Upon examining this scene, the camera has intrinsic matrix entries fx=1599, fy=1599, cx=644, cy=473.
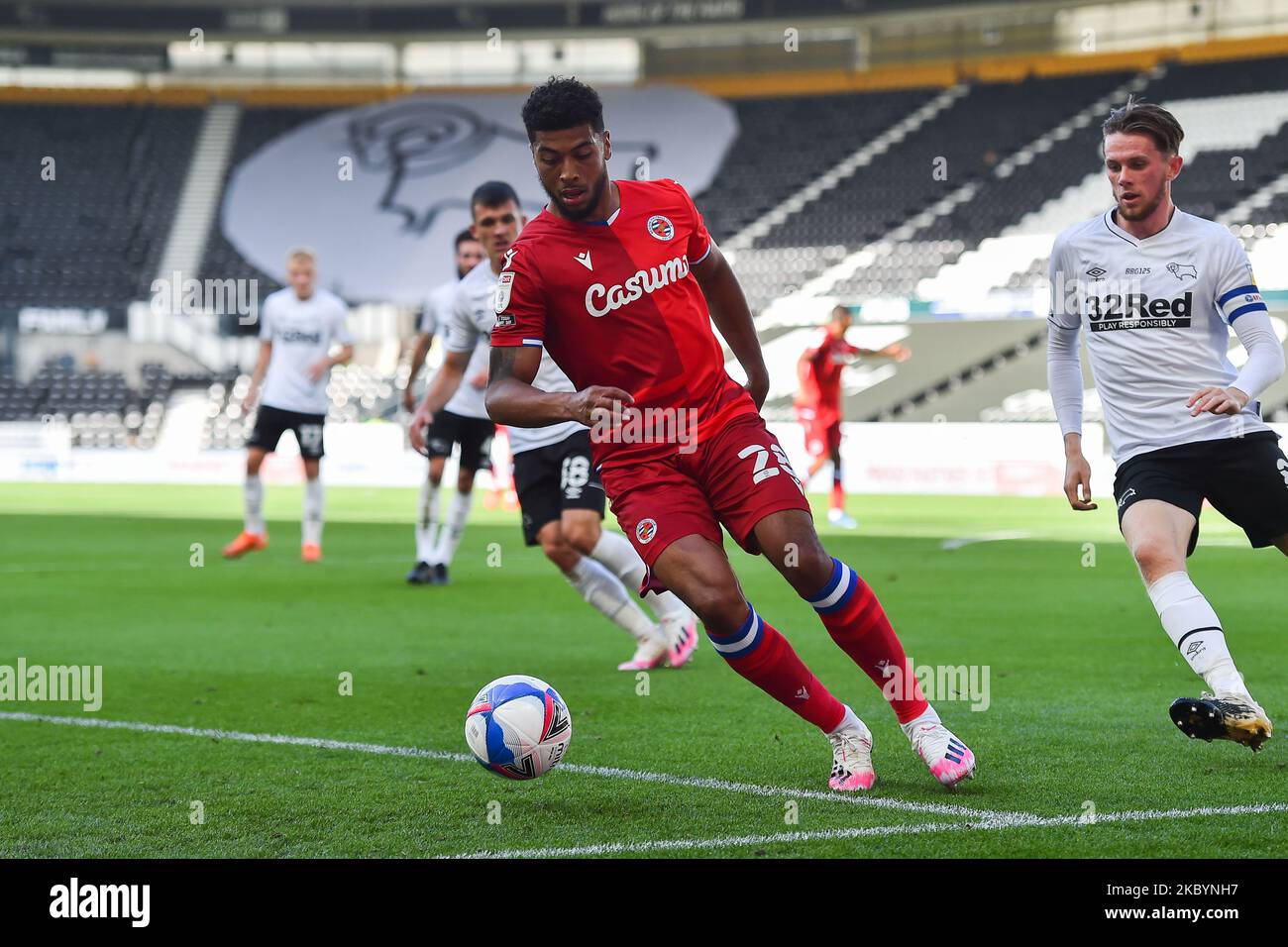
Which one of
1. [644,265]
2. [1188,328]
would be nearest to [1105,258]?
[1188,328]

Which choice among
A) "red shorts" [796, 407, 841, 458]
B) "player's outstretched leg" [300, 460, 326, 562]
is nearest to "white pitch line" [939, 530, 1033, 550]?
"red shorts" [796, 407, 841, 458]

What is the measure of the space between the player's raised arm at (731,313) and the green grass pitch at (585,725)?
1.30 m

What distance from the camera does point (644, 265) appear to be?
16.3 ft

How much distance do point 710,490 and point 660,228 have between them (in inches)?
33.1

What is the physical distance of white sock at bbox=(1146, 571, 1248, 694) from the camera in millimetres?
5000

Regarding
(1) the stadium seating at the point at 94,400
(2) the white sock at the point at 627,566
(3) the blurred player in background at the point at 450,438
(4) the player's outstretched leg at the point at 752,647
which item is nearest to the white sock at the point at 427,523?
(3) the blurred player in background at the point at 450,438

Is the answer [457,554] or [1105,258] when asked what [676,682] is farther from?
[457,554]

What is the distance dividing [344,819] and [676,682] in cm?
283

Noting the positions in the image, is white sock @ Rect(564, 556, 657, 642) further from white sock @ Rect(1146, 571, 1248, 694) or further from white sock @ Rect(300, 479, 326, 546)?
white sock @ Rect(300, 479, 326, 546)

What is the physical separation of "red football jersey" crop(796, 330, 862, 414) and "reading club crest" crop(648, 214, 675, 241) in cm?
1285

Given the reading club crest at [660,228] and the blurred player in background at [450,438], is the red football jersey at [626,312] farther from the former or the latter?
the blurred player in background at [450,438]

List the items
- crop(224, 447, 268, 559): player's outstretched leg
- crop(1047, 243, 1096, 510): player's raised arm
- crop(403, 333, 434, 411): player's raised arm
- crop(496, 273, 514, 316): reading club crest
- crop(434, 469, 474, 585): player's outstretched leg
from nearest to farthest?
crop(496, 273, 514, 316): reading club crest → crop(1047, 243, 1096, 510): player's raised arm → crop(403, 333, 434, 411): player's raised arm → crop(434, 469, 474, 585): player's outstretched leg → crop(224, 447, 268, 559): player's outstretched leg

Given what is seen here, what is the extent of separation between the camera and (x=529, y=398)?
15.4 ft

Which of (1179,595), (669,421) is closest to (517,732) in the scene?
(669,421)
